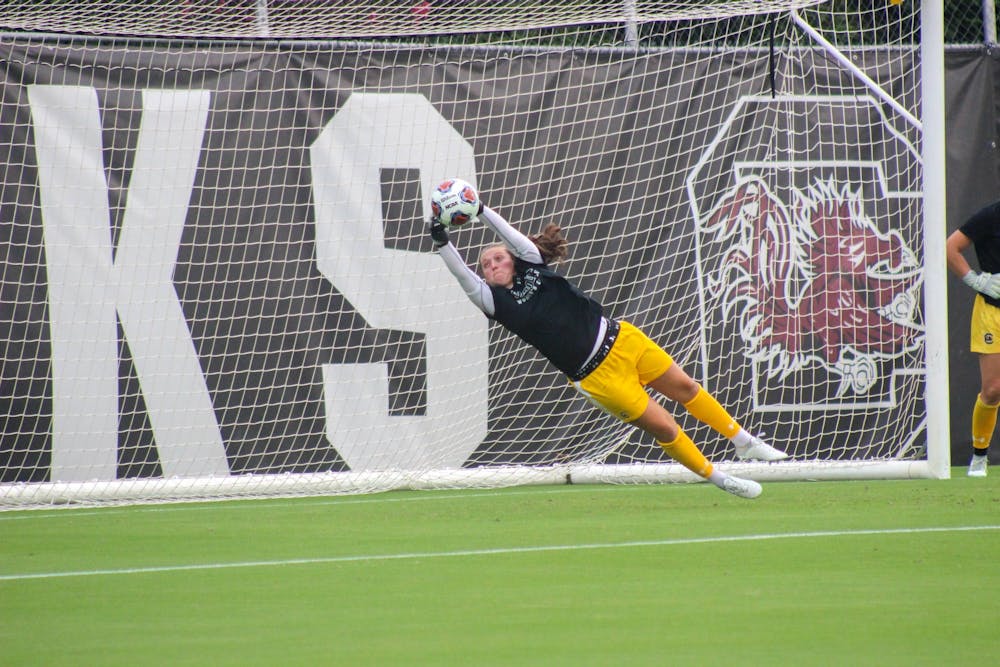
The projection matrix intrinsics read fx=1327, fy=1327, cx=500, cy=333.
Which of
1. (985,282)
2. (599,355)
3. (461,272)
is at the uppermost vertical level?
(461,272)

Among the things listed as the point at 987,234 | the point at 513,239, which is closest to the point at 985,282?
the point at 987,234

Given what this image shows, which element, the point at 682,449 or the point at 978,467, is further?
the point at 978,467

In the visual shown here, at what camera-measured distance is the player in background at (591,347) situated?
7.57 m

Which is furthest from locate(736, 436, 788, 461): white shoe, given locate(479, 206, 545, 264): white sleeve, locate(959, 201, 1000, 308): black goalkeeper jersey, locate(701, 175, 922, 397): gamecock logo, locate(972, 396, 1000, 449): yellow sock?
locate(701, 175, 922, 397): gamecock logo

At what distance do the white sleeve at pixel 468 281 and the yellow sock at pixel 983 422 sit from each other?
3668 mm

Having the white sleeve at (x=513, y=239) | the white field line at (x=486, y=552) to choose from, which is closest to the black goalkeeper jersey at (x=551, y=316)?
the white sleeve at (x=513, y=239)

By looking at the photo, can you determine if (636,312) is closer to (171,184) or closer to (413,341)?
(413,341)

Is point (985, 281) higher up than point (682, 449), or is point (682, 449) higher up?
point (985, 281)

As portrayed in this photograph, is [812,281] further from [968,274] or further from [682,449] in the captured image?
[682,449]

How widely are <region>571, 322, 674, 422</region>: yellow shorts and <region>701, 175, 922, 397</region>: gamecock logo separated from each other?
2733 mm

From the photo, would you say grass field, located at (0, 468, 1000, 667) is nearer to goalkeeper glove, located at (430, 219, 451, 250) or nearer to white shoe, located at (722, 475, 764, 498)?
white shoe, located at (722, 475, 764, 498)

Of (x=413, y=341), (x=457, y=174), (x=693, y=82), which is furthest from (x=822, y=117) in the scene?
(x=413, y=341)

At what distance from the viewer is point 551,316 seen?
767cm

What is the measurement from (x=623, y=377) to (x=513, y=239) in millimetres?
1030
